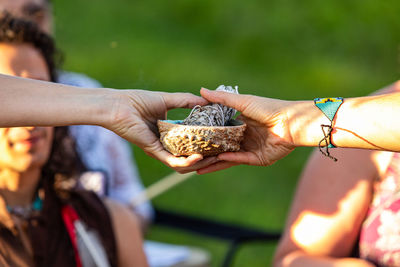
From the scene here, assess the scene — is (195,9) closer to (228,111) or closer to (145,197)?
(145,197)

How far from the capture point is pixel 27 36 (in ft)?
7.41

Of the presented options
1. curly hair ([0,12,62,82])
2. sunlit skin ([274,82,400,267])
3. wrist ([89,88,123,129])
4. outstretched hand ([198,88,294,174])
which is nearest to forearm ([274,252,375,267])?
sunlit skin ([274,82,400,267])

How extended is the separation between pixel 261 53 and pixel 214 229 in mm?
2504

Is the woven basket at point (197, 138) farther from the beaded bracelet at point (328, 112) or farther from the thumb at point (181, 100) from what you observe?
the beaded bracelet at point (328, 112)

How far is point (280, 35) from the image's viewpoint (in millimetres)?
5969

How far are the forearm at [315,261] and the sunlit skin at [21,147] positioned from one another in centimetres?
112

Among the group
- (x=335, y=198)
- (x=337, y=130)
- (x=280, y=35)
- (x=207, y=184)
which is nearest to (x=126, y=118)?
(x=337, y=130)

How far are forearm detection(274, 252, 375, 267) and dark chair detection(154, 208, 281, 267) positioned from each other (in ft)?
3.78

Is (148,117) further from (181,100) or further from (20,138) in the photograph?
(20,138)

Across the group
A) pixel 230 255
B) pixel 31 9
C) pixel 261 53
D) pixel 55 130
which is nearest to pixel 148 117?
pixel 55 130

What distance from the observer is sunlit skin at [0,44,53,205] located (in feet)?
6.89

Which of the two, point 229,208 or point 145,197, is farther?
point 229,208

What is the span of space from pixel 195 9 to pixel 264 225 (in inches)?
116

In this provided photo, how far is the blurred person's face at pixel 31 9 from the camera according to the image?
2932 millimetres
